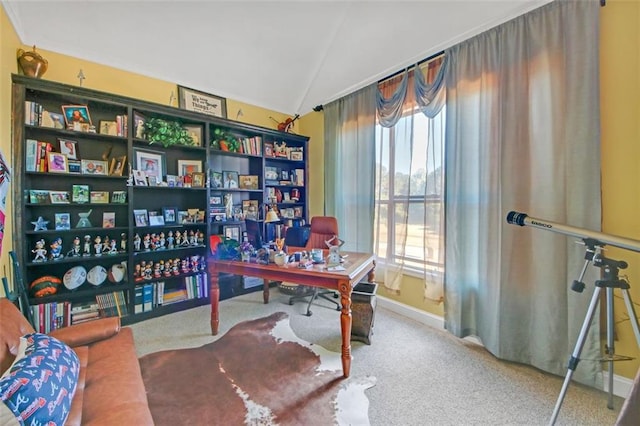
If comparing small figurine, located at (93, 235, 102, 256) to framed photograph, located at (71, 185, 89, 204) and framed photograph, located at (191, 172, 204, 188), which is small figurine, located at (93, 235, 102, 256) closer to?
framed photograph, located at (71, 185, 89, 204)

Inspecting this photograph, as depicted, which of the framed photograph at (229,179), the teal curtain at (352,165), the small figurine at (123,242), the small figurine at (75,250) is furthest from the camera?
the framed photograph at (229,179)

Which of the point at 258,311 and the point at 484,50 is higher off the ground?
the point at 484,50

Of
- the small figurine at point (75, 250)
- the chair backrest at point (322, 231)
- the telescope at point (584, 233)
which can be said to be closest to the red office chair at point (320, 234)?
the chair backrest at point (322, 231)

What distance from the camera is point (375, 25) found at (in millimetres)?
2623

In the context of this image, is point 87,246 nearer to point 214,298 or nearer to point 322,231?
point 214,298

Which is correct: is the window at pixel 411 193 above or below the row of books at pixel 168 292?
above

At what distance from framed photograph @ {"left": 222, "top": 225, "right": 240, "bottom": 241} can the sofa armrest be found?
1918 mm

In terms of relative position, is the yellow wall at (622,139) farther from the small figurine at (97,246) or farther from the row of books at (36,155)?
the row of books at (36,155)

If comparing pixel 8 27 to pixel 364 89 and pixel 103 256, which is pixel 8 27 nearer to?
pixel 103 256

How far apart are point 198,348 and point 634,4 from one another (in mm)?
3863

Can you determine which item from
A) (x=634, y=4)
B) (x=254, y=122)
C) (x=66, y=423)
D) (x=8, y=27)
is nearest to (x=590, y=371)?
(x=634, y=4)

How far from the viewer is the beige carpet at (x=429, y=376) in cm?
146

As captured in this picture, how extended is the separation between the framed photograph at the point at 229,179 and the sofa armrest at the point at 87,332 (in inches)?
84.4

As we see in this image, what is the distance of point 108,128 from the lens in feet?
8.38
